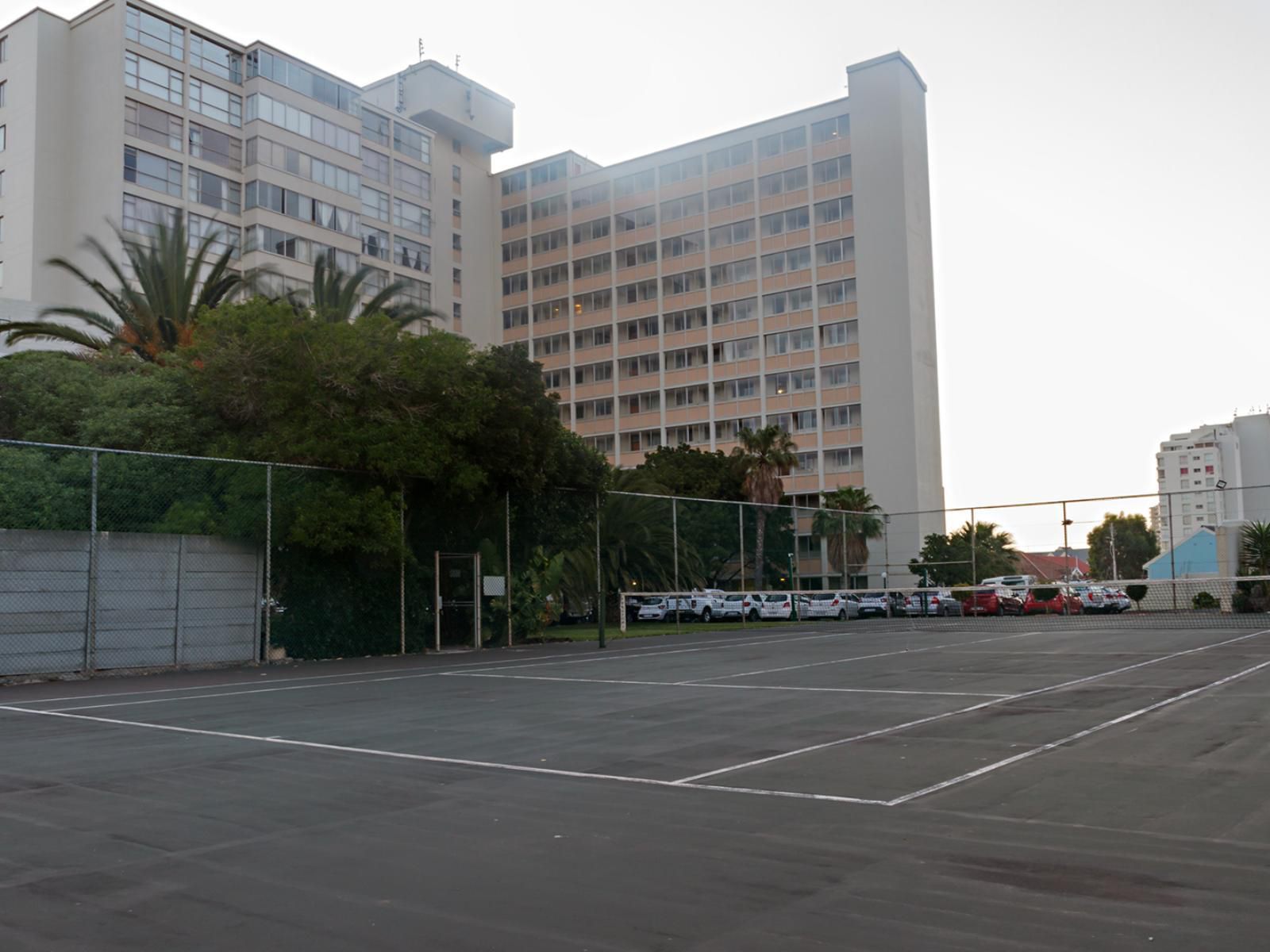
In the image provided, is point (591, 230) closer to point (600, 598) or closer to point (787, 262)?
point (787, 262)

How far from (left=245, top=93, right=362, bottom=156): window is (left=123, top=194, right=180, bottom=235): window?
772 cm

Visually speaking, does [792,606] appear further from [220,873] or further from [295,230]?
[220,873]

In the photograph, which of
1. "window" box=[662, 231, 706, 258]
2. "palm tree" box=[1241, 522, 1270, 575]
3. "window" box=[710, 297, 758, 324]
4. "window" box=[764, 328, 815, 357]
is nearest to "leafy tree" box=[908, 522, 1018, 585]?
"palm tree" box=[1241, 522, 1270, 575]

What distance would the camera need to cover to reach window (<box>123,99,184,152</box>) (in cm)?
5803

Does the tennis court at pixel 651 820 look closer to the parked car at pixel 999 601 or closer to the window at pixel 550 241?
the parked car at pixel 999 601

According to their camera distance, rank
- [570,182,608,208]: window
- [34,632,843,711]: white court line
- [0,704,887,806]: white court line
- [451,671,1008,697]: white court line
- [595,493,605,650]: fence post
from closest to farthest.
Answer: [0,704,887,806]: white court line → [451,671,1008,697]: white court line → [34,632,843,711]: white court line → [595,493,605,650]: fence post → [570,182,608,208]: window

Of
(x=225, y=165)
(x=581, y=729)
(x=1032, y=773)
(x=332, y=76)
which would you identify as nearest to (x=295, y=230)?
(x=225, y=165)

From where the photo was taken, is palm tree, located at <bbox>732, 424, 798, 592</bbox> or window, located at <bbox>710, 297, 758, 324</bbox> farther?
window, located at <bbox>710, 297, 758, 324</bbox>

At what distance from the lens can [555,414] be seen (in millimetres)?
30484

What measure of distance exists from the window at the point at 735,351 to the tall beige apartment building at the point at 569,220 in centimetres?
16

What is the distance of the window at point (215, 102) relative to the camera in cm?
6103

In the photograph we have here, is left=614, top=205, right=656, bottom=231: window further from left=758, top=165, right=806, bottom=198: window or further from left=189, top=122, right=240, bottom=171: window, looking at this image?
→ left=189, top=122, right=240, bottom=171: window

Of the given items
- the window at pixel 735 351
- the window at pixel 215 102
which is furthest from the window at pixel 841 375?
the window at pixel 215 102

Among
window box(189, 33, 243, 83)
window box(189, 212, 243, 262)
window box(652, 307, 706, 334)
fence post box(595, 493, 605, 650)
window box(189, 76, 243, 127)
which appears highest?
Answer: window box(189, 33, 243, 83)
